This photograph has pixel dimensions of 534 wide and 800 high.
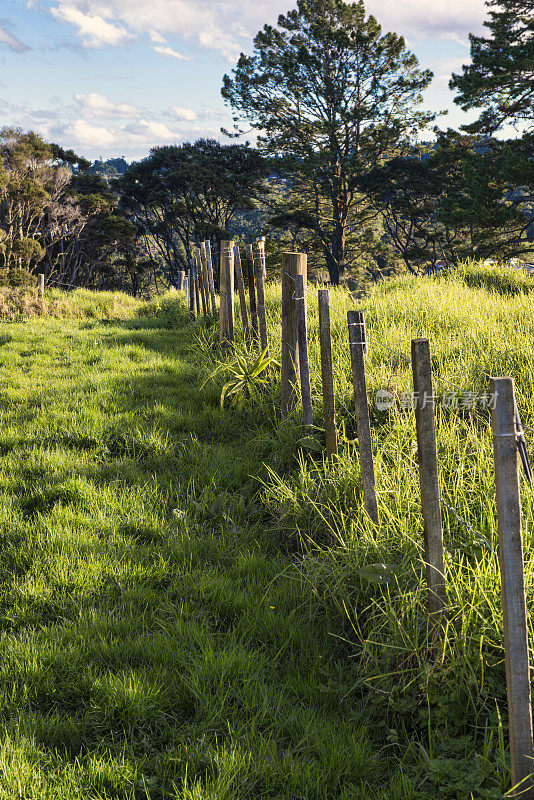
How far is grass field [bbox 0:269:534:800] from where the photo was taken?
1.87 meters

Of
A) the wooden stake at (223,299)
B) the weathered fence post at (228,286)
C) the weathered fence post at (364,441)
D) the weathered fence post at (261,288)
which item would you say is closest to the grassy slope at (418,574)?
the weathered fence post at (364,441)

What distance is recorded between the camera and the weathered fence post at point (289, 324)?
4406mm

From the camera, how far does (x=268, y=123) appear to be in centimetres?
2491

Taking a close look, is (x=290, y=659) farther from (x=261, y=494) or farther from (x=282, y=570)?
(x=261, y=494)

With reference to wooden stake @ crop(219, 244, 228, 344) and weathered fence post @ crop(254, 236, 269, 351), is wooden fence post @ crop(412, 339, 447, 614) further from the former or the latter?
wooden stake @ crop(219, 244, 228, 344)

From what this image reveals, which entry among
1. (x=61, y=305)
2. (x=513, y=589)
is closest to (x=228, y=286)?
(x=513, y=589)

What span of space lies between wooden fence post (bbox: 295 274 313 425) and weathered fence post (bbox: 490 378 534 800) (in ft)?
8.55

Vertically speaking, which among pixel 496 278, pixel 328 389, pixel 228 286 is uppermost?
pixel 496 278

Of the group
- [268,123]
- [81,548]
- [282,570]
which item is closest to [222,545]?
[282,570]

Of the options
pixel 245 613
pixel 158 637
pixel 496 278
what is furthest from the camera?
pixel 496 278

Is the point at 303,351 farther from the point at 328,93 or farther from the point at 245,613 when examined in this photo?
the point at 328,93

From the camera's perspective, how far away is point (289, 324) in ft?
15.5

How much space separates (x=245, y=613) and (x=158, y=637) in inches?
18.6

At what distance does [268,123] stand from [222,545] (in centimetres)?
2599
